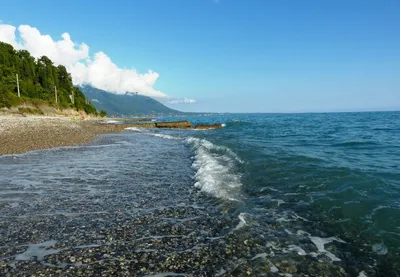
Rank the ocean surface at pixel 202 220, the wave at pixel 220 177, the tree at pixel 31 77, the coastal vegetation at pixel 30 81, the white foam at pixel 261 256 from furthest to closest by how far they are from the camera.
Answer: the tree at pixel 31 77 < the coastal vegetation at pixel 30 81 < the wave at pixel 220 177 < the white foam at pixel 261 256 < the ocean surface at pixel 202 220

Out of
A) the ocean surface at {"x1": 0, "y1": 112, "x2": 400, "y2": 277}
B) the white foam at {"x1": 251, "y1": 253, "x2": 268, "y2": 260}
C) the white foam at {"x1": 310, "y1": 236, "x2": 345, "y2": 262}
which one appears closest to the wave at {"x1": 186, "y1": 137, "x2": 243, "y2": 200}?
the ocean surface at {"x1": 0, "y1": 112, "x2": 400, "y2": 277}

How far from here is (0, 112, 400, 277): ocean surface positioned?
18.0 feet

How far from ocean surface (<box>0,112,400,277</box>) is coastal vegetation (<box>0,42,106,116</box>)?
51.9 m

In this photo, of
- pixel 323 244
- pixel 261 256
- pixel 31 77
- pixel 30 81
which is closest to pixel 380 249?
pixel 323 244

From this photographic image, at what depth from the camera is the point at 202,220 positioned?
25.8ft

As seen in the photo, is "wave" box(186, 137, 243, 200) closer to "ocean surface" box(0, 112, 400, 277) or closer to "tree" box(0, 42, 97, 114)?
"ocean surface" box(0, 112, 400, 277)

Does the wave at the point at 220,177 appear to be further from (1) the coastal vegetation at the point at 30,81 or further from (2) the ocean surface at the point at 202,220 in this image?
Result: (1) the coastal vegetation at the point at 30,81

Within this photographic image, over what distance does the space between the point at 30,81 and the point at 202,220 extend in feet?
306

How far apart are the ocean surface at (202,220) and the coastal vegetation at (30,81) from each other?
51.9 m

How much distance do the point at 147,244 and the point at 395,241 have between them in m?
6.27

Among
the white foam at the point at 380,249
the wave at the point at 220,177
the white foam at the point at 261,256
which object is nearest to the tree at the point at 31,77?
the wave at the point at 220,177

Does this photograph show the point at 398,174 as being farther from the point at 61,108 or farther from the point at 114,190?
the point at 61,108

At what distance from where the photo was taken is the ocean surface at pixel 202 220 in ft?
18.0

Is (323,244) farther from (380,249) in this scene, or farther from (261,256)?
(261,256)
